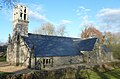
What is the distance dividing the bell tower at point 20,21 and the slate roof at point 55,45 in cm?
186

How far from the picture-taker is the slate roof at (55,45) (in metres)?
36.0

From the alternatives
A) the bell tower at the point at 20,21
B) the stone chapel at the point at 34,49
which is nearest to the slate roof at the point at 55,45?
the stone chapel at the point at 34,49

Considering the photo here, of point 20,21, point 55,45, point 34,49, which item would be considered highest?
point 20,21

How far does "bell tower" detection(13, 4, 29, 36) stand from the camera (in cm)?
3809

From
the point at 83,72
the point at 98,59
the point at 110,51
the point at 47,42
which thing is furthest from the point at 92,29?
the point at 83,72

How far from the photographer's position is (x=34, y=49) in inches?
1373

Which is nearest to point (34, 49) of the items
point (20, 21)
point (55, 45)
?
point (55, 45)

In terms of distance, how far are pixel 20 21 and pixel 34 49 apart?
8.14 metres

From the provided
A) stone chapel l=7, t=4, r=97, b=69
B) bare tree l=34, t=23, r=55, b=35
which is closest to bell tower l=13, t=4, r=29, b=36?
stone chapel l=7, t=4, r=97, b=69

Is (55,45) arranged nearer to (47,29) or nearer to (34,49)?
(34,49)

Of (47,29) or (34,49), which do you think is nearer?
(34,49)

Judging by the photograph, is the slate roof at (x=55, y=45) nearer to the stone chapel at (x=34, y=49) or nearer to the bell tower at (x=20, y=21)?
the stone chapel at (x=34, y=49)

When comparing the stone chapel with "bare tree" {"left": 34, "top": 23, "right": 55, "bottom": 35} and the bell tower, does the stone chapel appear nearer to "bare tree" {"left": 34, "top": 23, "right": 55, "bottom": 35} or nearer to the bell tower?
the bell tower

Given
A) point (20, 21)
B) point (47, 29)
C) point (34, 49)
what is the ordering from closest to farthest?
point (34, 49) < point (20, 21) < point (47, 29)
